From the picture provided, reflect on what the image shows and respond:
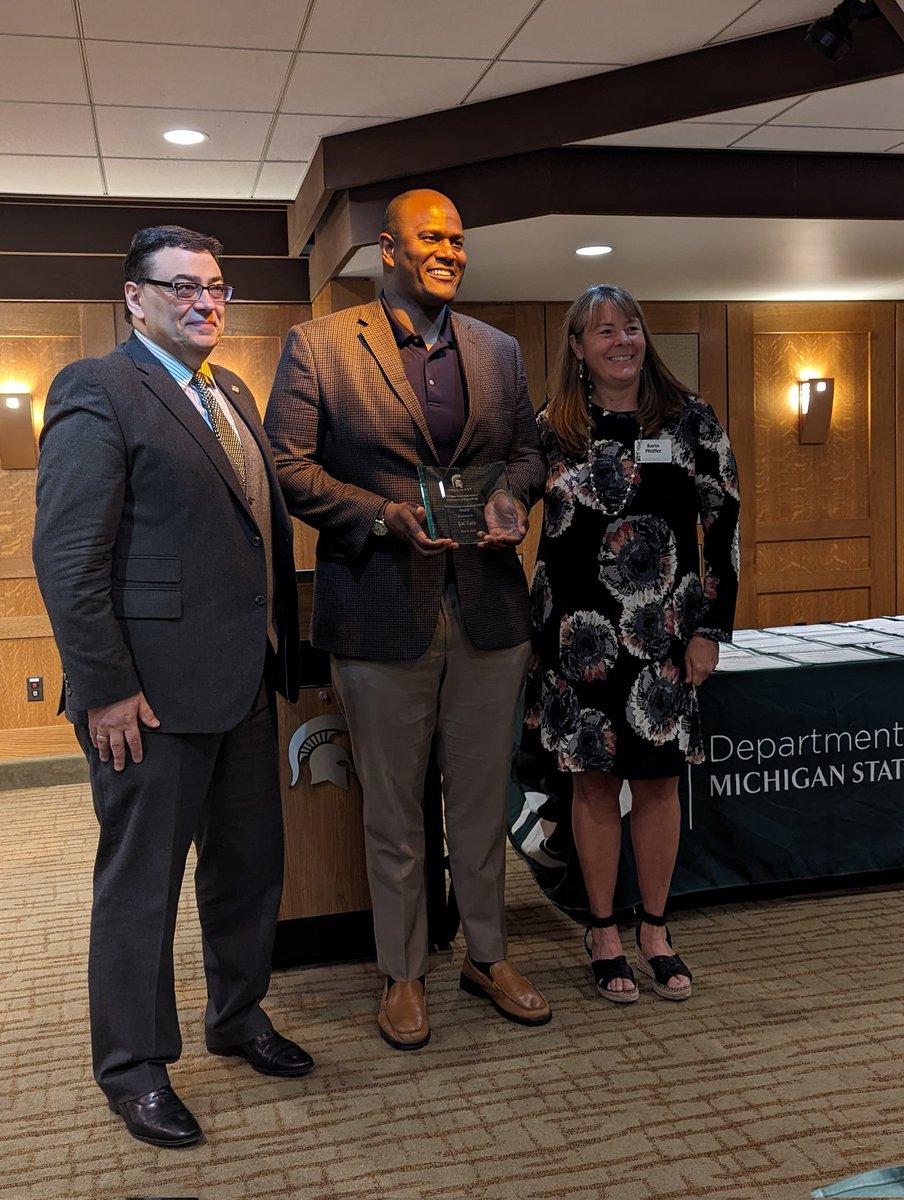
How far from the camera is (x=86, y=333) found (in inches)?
229

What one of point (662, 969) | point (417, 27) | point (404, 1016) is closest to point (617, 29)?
point (417, 27)

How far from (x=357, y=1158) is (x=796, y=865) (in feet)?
5.85

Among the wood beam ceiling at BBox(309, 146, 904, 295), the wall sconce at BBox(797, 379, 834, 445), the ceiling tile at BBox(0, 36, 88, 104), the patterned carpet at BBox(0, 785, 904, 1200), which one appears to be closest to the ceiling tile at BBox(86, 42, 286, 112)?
the ceiling tile at BBox(0, 36, 88, 104)

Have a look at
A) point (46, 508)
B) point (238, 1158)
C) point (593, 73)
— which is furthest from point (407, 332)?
point (593, 73)

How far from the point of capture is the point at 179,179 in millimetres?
5352

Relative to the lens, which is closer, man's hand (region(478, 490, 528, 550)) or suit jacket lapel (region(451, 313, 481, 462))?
man's hand (region(478, 490, 528, 550))

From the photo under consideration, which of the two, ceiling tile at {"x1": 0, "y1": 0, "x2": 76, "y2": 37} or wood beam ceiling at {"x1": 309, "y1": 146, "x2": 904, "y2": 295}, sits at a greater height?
ceiling tile at {"x1": 0, "y1": 0, "x2": 76, "y2": 37}

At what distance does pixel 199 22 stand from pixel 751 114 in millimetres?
2127

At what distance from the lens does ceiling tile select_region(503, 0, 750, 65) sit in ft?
11.7

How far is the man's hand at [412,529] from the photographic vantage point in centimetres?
238

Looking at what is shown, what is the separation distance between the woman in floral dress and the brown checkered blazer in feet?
A: 0.78

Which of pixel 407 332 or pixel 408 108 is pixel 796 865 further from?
pixel 408 108

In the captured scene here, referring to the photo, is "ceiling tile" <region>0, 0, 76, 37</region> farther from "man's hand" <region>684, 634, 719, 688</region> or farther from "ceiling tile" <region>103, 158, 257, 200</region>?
"man's hand" <region>684, 634, 719, 688</region>

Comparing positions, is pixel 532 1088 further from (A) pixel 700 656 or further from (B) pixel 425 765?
(A) pixel 700 656
